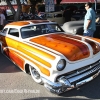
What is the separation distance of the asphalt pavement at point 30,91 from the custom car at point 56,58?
8.4 inches

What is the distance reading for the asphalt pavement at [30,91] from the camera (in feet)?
10.6

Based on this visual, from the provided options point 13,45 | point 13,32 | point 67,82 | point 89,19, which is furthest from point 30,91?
point 89,19

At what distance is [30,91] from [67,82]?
94cm

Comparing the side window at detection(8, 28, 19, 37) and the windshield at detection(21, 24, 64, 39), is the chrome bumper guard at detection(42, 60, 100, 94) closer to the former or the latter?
the windshield at detection(21, 24, 64, 39)

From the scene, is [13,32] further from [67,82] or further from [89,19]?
[67,82]

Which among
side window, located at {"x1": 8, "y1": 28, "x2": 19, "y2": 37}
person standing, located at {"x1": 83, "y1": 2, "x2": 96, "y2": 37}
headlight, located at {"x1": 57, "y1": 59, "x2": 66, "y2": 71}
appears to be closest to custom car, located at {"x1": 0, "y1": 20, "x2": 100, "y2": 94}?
headlight, located at {"x1": 57, "y1": 59, "x2": 66, "y2": 71}

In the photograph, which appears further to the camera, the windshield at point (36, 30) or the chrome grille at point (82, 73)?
the windshield at point (36, 30)

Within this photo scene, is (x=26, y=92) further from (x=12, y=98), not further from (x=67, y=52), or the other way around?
(x=67, y=52)

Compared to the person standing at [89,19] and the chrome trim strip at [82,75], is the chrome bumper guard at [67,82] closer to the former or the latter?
the chrome trim strip at [82,75]

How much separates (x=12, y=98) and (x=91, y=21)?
342 cm

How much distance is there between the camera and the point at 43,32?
4.45 meters

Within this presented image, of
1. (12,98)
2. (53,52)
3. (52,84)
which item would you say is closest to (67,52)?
(53,52)

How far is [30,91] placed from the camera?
3.48 meters

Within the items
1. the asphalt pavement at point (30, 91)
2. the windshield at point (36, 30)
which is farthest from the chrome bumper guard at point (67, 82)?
the windshield at point (36, 30)
